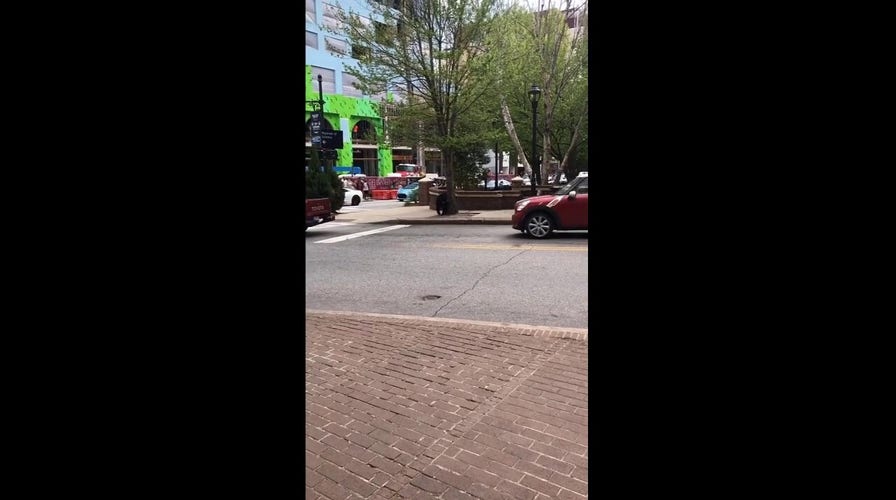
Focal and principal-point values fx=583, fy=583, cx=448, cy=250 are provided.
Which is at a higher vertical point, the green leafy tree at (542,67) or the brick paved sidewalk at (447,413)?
Answer: the green leafy tree at (542,67)

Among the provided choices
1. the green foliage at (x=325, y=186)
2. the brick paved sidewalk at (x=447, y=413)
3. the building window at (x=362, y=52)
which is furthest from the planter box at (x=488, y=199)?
the brick paved sidewalk at (x=447, y=413)

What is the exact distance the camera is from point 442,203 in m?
22.9

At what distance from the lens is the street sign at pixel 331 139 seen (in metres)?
24.7

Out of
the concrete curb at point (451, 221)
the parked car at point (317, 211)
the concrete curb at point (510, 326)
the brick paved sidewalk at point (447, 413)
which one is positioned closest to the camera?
the brick paved sidewalk at point (447, 413)

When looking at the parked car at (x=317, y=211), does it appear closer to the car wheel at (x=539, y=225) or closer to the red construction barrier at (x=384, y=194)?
the car wheel at (x=539, y=225)

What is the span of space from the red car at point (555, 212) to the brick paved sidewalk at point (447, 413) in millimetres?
8032

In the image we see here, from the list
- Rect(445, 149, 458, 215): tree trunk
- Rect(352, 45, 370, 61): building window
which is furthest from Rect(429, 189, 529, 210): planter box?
Rect(352, 45, 370, 61): building window

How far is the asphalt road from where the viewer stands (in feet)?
24.7

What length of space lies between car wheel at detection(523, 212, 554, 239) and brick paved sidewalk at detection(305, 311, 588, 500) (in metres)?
8.15

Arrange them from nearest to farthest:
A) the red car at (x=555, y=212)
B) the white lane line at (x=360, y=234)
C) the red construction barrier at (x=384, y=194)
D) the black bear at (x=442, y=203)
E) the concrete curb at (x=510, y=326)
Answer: the concrete curb at (x=510, y=326)
the red car at (x=555, y=212)
the white lane line at (x=360, y=234)
the black bear at (x=442, y=203)
the red construction barrier at (x=384, y=194)
